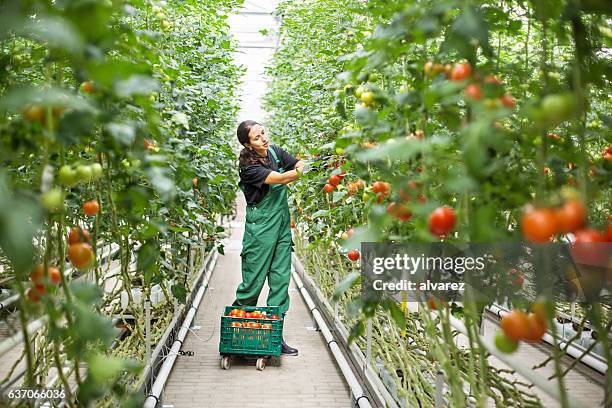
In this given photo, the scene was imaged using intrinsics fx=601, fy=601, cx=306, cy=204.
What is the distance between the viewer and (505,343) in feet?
3.28

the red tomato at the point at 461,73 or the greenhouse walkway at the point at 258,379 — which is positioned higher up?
the red tomato at the point at 461,73

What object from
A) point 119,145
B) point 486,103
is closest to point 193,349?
→ point 119,145

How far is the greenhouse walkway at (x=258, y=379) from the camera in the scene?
10.2ft

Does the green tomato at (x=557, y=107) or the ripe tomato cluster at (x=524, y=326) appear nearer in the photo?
the green tomato at (x=557, y=107)

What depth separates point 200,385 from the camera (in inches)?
129

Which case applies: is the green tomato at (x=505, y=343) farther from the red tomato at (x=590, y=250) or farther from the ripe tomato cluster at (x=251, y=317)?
the ripe tomato cluster at (x=251, y=317)

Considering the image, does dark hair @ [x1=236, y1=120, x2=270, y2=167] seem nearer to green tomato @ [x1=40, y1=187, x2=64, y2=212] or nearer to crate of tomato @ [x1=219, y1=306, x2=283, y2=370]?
crate of tomato @ [x1=219, y1=306, x2=283, y2=370]

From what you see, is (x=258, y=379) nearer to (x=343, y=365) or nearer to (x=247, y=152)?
(x=343, y=365)

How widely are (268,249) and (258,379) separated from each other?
2.61 feet

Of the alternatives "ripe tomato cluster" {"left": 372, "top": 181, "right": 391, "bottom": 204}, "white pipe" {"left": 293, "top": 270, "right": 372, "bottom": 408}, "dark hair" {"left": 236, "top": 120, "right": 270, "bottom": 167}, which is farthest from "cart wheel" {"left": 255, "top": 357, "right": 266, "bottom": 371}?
"ripe tomato cluster" {"left": 372, "top": 181, "right": 391, "bottom": 204}

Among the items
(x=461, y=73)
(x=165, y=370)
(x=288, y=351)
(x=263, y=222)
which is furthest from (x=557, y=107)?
(x=288, y=351)

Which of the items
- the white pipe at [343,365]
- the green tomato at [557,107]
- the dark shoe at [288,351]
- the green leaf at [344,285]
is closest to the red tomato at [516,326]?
the green tomato at [557,107]

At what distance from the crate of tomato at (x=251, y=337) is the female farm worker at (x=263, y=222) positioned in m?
0.26

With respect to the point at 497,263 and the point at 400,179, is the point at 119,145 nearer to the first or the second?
the point at 400,179
